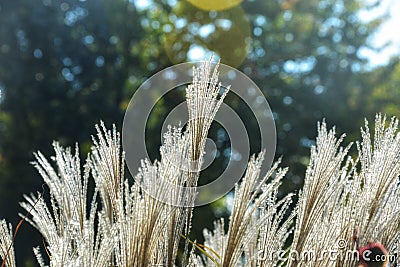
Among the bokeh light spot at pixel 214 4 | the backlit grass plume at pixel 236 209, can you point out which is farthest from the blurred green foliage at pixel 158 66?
the backlit grass plume at pixel 236 209

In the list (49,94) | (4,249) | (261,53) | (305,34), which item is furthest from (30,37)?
(4,249)

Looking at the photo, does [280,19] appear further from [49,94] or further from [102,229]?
[102,229]

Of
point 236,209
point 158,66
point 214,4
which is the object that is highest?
point 214,4

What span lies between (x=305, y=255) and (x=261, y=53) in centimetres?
933

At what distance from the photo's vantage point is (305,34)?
10266 mm

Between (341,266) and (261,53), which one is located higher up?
(261,53)

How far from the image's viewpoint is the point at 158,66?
9586 millimetres

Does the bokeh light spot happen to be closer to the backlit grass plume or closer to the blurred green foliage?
the blurred green foliage

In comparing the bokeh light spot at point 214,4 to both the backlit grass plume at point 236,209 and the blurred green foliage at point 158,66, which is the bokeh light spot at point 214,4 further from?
the backlit grass plume at point 236,209

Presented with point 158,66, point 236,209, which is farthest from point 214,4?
point 236,209

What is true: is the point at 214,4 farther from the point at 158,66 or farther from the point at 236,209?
the point at 236,209

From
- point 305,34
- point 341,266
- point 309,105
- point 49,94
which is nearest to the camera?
point 341,266

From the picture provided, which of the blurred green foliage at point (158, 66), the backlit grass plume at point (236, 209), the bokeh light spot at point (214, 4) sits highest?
the bokeh light spot at point (214, 4)

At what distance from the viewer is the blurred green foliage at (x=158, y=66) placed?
854 centimetres
